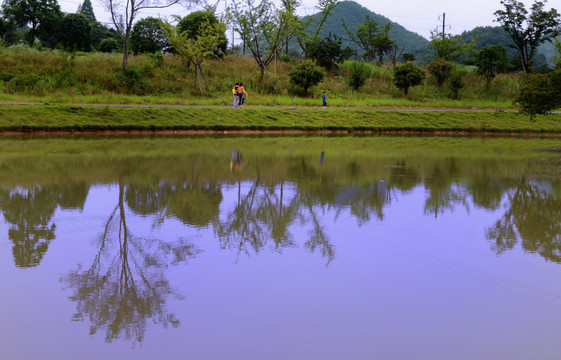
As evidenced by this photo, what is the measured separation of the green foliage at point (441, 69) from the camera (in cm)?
4444

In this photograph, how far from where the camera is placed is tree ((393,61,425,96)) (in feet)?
137

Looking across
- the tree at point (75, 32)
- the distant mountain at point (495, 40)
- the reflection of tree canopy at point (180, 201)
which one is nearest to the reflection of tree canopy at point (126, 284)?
the reflection of tree canopy at point (180, 201)

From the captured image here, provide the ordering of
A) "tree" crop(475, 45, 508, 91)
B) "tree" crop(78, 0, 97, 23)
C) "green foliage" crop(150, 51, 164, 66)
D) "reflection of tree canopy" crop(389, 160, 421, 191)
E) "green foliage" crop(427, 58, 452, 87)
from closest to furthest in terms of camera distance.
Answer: "reflection of tree canopy" crop(389, 160, 421, 191) < "green foliage" crop(150, 51, 164, 66) < "green foliage" crop(427, 58, 452, 87) < "tree" crop(475, 45, 508, 91) < "tree" crop(78, 0, 97, 23)

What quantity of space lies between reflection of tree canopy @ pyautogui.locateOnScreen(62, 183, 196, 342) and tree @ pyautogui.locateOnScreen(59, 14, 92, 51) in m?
42.9

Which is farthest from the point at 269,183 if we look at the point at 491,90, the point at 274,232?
the point at 491,90

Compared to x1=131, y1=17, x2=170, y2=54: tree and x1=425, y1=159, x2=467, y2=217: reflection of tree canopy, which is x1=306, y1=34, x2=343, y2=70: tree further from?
x1=425, y1=159, x2=467, y2=217: reflection of tree canopy

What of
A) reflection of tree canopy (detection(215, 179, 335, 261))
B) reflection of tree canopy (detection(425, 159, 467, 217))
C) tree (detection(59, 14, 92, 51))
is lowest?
reflection of tree canopy (detection(215, 179, 335, 261))

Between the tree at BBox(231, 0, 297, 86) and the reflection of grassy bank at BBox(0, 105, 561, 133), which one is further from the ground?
the tree at BBox(231, 0, 297, 86)

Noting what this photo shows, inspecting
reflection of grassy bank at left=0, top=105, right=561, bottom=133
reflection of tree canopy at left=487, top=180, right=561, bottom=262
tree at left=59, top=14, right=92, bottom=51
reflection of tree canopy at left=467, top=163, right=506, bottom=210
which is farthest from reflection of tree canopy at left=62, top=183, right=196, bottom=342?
tree at left=59, top=14, right=92, bottom=51

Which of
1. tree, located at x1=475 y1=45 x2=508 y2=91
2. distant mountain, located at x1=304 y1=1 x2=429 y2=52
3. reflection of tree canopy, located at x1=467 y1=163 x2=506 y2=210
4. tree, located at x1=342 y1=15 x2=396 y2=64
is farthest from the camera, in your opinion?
distant mountain, located at x1=304 y1=1 x2=429 y2=52

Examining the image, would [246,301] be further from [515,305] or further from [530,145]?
[530,145]

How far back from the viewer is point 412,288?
5992 millimetres

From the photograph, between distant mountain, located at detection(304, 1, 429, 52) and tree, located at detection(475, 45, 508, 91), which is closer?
tree, located at detection(475, 45, 508, 91)

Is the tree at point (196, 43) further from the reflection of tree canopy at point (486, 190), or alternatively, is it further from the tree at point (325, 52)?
the reflection of tree canopy at point (486, 190)
